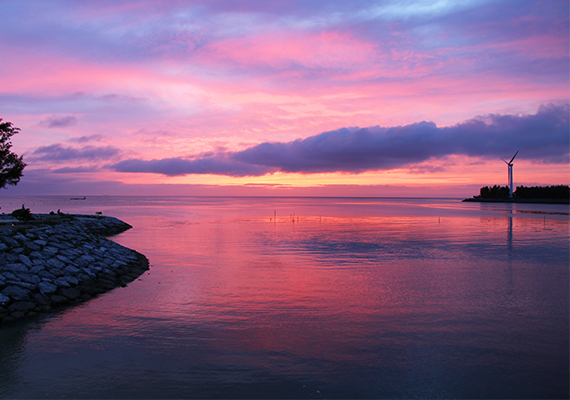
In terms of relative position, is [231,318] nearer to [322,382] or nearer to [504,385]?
[322,382]

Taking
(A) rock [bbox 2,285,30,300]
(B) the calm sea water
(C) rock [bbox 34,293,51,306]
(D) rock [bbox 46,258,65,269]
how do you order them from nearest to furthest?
(B) the calm sea water < (A) rock [bbox 2,285,30,300] < (C) rock [bbox 34,293,51,306] < (D) rock [bbox 46,258,65,269]

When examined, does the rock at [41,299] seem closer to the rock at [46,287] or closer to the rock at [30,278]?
the rock at [46,287]

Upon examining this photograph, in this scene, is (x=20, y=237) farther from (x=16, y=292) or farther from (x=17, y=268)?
(x=16, y=292)

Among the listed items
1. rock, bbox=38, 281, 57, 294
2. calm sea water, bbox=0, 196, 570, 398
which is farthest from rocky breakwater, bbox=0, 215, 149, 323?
calm sea water, bbox=0, 196, 570, 398

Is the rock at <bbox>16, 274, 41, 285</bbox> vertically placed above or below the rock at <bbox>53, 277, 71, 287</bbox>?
above

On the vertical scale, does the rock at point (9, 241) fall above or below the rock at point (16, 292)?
above

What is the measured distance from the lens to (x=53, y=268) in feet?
58.6

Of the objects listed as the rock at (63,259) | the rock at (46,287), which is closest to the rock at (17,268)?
the rock at (46,287)

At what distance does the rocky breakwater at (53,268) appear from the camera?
1489 centimetres

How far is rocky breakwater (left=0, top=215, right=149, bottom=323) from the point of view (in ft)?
48.9

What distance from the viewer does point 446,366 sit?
10.3 metres

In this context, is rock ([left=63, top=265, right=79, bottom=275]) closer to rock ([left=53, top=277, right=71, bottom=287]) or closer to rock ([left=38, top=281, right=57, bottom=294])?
rock ([left=53, top=277, right=71, bottom=287])

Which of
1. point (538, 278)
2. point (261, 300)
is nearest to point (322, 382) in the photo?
Answer: point (261, 300)

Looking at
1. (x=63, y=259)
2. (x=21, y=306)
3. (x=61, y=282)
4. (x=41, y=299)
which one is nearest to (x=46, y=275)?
(x=61, y=282)
